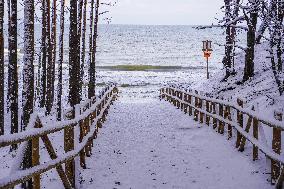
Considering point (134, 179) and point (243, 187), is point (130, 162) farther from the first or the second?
point (243, 187)

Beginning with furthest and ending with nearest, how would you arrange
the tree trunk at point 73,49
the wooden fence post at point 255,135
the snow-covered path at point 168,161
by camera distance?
the tree trunk at point 73,49 < the wooden fence post at point 255,135 < the snow-covered path at point 168,161

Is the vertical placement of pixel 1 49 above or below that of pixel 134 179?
above

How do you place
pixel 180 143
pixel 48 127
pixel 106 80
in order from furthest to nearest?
pixel 106 80
pixel 180 143
pixel 48 127

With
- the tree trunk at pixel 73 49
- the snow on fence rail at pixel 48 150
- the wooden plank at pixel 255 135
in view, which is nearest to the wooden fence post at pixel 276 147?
the wooden plank at pixel 255 135

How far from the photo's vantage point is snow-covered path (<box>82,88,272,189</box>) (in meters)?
7.96

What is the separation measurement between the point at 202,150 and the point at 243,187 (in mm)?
3264

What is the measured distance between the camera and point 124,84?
167 feet

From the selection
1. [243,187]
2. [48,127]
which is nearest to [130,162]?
[243,187]

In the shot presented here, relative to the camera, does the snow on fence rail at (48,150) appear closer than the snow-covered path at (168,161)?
Yes

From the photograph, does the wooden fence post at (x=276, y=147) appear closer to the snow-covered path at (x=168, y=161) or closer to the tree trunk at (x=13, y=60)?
the snow-covered path at (x=168, y=161)

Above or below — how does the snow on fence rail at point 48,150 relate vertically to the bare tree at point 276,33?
below

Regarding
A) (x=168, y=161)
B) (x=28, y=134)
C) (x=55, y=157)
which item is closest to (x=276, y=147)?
(x=168, y=161)

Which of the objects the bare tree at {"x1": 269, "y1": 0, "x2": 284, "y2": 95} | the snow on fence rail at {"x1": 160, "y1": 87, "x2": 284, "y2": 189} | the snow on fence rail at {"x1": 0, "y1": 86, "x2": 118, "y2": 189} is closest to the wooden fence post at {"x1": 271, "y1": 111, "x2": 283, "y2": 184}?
the snow on fence rail at {"x1": 160, "y1": 87, "x2": 284, "y2": 189}

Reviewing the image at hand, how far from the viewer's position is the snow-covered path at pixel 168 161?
7.96 m
